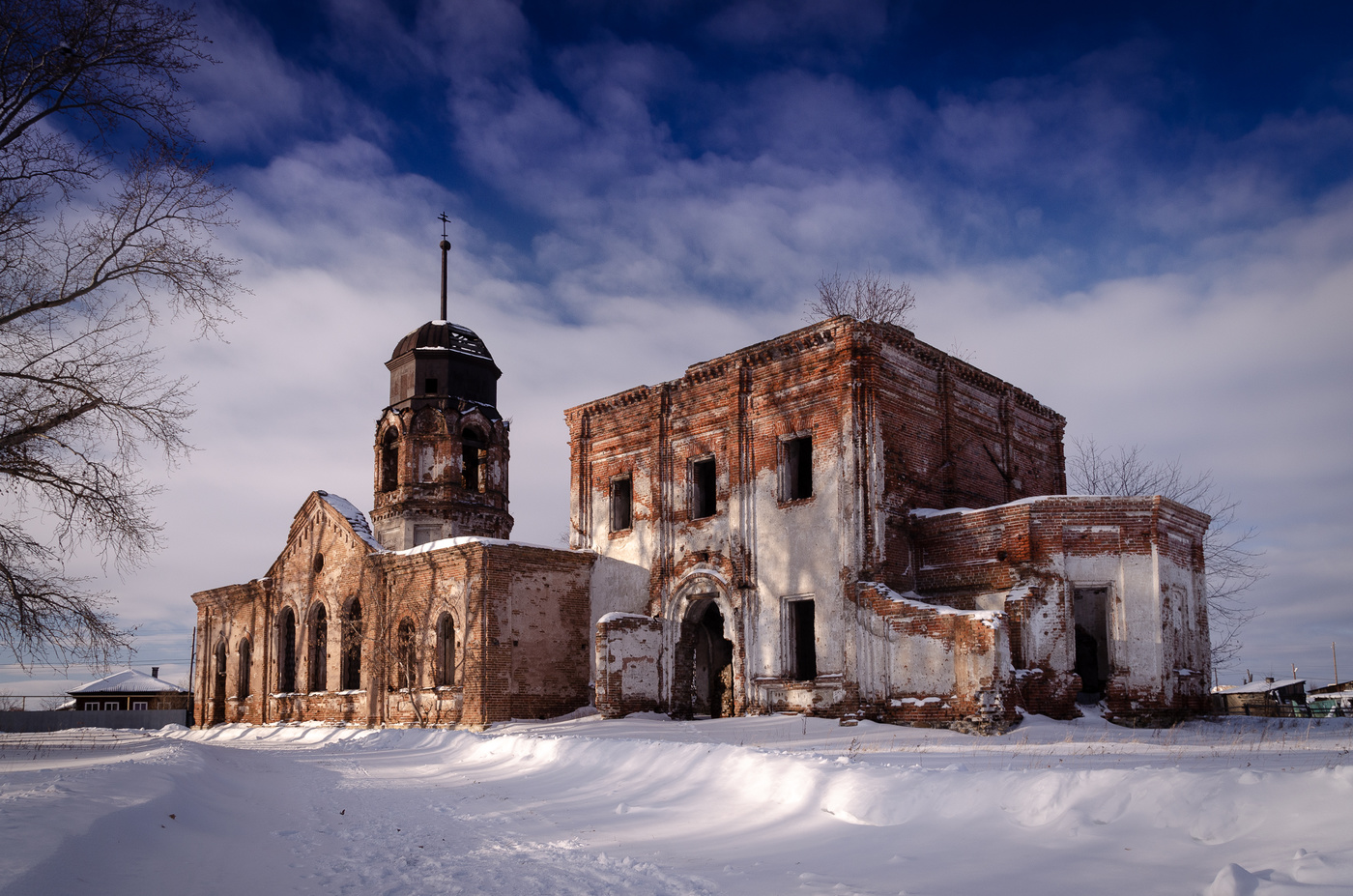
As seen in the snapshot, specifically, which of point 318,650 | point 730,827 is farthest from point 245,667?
point 730,827

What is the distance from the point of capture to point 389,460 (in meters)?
30.3

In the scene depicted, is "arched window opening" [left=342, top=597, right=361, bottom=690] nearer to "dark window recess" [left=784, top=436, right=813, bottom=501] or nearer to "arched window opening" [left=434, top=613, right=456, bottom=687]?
"arched window opening" [left=434, top=613, right=456, bottom=687]

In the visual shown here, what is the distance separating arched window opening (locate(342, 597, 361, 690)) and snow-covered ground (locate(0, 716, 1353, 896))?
14.7 metres

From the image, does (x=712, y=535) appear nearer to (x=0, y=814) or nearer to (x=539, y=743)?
(x=539, y=743)

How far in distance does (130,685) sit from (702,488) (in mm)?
42050

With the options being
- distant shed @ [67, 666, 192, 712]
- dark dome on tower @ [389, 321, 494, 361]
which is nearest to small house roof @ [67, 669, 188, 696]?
distant shed @ [67, 666, 192, 712]

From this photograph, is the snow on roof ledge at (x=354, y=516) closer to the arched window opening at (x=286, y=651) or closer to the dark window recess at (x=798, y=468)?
the arched window opening at (x=286, y=651)

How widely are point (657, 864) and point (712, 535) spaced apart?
14.3 meters

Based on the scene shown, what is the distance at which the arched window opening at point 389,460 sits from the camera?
1180 inches

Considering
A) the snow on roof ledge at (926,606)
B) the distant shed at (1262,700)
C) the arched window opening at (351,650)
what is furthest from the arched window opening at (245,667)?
the distant shed at (1262,700)

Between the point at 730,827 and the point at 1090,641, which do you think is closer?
the point at 730,827

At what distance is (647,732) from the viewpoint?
1656 cm

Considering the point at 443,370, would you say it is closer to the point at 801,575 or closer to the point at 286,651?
the point at 286,651

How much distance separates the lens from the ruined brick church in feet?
53.5
